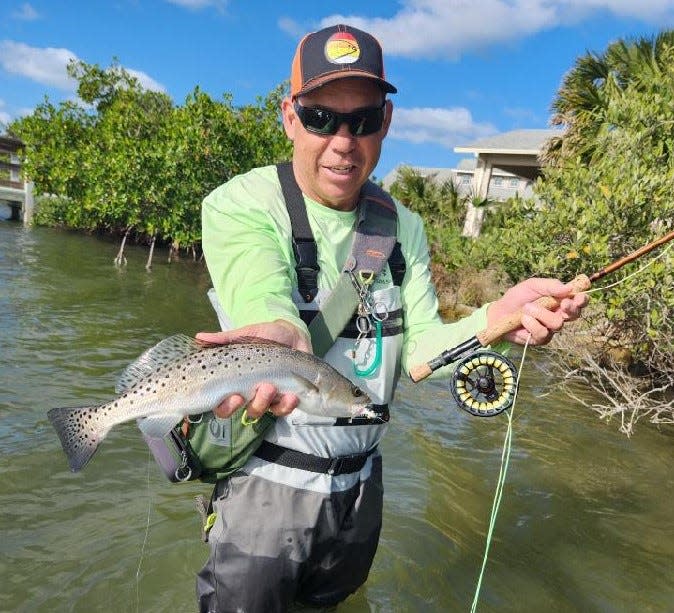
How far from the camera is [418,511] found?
658 centimetres

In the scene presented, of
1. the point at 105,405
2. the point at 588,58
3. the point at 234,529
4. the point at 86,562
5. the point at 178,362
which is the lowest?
the point at 86,562

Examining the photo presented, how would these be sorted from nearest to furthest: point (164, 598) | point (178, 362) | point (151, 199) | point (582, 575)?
point (178, 362)
point (164, 598)
point (582, 575)
point (151, 199)

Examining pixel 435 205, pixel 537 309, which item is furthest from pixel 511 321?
pixel 435 205

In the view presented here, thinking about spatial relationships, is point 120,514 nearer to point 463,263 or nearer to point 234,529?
point 234,529

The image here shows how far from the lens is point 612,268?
3.62 meters

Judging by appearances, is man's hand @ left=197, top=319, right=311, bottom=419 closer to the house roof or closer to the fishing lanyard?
the fishing lanyard

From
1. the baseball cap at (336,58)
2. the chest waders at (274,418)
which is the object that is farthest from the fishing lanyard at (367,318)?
the baseball cap at (336,58)

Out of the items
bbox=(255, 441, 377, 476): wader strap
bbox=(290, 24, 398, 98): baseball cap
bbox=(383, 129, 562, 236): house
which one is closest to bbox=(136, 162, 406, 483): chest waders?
bbox=(255, 441, 377, 476): wader strap

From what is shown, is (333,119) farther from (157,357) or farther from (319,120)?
(157,357)

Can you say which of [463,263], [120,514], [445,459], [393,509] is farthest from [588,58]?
[120,514]

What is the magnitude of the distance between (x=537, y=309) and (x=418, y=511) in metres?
4.34

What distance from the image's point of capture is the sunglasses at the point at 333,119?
2.85 meters

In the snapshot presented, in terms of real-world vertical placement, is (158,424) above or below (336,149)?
below

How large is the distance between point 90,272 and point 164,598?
19.4 meters
